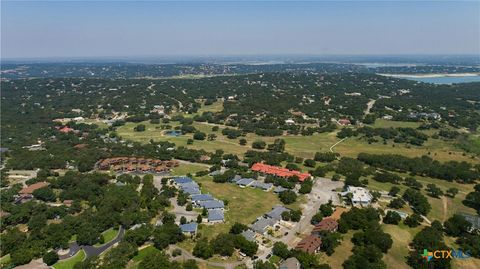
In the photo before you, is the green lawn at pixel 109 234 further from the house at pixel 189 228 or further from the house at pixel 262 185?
the house at pixel 262 185

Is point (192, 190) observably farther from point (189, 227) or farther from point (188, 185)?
point (189, 227)

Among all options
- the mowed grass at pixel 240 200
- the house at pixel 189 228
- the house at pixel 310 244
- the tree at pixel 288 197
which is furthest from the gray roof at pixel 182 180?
the house at pixel 310 244

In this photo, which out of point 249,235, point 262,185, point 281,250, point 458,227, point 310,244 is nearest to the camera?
point 281,250

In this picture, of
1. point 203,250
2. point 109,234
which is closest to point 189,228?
point 203,250

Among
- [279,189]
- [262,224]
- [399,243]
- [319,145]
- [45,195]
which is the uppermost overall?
[45,195]

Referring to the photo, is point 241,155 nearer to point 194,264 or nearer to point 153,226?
point 153,226

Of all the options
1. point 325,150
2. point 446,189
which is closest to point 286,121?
point 325,150

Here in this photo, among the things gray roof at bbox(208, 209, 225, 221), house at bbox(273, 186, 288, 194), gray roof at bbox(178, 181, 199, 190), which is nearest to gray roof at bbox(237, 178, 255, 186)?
house at bbox(273, 186, 288, 194)

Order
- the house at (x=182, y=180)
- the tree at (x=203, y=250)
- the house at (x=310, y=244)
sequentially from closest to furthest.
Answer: the tree at (x=203, y=250)
the house at (x=310, y=244)
the house at (x=182, y=180)
